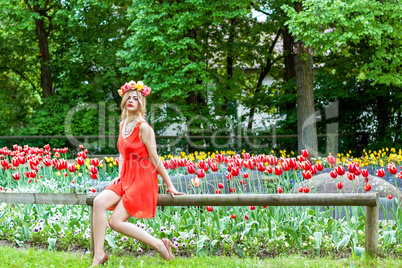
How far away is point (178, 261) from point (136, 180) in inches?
33.7

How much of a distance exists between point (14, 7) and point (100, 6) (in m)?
2.71

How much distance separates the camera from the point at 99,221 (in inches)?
163

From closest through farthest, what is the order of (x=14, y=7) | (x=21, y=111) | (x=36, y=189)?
(x=36, y=189)
(x=14, y=7)
(x=21, y=111)

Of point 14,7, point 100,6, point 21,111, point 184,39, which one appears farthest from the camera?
point 21,111

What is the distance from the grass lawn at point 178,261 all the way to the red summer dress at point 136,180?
51 cm

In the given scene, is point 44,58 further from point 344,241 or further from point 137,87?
point 344,241

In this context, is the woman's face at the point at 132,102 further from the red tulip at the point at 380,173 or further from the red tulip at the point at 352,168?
the red tulip at the point at 380,173

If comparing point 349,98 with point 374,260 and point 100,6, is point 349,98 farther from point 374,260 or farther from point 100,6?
point 374,260

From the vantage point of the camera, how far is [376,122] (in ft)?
48.3

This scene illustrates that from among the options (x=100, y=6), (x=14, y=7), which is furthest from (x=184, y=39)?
(x=14, y=7)

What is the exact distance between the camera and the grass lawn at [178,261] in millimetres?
4113

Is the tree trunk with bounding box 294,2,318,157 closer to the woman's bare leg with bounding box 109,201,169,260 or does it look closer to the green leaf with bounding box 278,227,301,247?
the green leaf with bounding box 278,227,301,247

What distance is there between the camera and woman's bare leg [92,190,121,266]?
13.5 feet

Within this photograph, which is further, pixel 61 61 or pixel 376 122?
pixel 61 61
